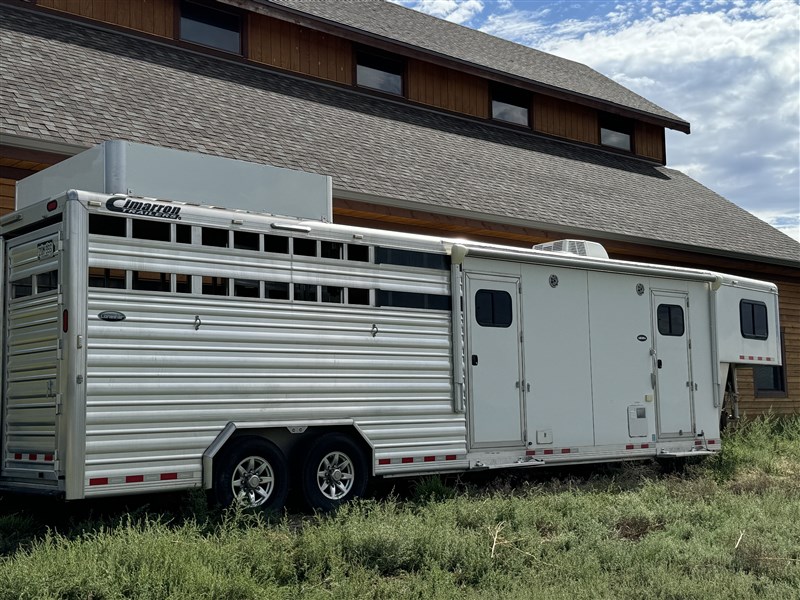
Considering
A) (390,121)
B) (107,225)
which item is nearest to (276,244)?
(107,225)

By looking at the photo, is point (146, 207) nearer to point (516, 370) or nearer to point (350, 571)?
point (350, 571)

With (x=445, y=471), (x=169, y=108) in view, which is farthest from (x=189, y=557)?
(x=169, y=108)

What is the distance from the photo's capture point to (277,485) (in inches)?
357

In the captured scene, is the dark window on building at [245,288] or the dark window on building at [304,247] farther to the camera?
the dark window on building at [304,247]

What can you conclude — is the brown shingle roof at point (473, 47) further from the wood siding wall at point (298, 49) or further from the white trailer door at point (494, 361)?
the white trailer door at point (494, 361)

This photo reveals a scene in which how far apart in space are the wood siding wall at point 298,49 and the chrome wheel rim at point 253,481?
10.1 metres

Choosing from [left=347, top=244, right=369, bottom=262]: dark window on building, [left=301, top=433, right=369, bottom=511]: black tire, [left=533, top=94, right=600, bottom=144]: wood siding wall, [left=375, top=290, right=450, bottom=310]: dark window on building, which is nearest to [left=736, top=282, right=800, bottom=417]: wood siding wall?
[left=533, top=94, right=600, bottom=144]: wood siding wall

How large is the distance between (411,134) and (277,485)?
33.1 feet

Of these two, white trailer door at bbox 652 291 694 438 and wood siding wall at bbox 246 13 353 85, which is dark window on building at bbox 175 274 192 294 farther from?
wood siding wall at bbox 246 13 353 85

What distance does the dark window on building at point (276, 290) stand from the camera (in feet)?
30.1

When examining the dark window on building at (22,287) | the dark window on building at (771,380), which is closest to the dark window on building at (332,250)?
the dark window on building at (22,287)

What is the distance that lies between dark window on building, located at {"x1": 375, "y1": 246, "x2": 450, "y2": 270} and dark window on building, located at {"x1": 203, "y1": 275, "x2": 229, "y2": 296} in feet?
6.11

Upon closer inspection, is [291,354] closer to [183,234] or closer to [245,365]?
[245,365]

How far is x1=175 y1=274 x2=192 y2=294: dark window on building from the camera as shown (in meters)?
8.55
